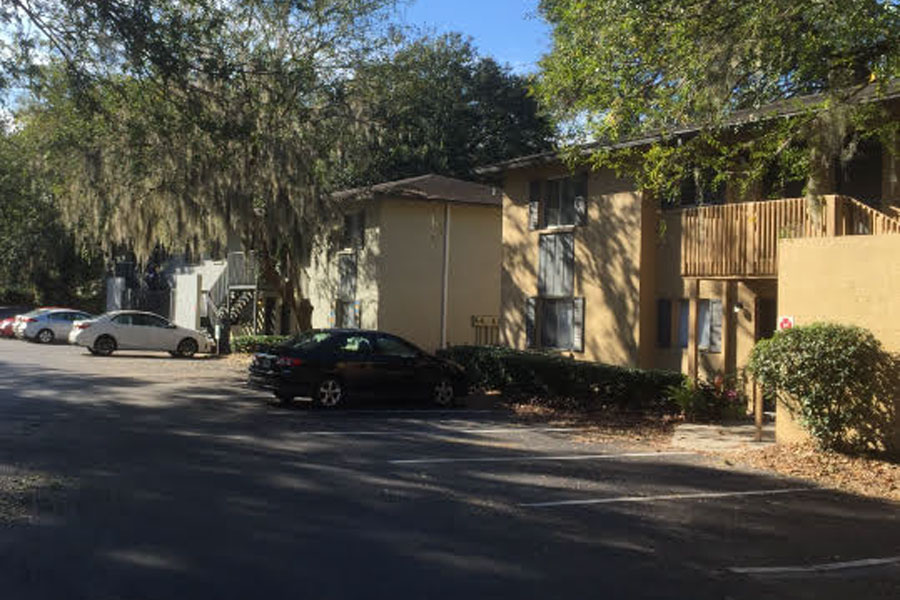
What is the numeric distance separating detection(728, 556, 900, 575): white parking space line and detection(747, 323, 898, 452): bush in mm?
4671

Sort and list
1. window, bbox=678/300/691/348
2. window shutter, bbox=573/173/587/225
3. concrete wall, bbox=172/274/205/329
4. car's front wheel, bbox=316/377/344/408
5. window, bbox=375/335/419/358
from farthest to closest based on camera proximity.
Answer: concrete wall, bbox=172/274/205/329
window shutter, bbox=573/173/587/225
window, bbox=678/300/691/348
window, bbox=375/335/419/358
car's front wheel, bbox=316/377/344/408

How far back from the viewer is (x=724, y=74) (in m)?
12.8

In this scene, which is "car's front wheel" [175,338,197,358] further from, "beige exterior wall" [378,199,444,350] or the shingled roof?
the shingled roof

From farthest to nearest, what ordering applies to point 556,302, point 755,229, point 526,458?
point 556,302 < point 755,229 < point 526,458

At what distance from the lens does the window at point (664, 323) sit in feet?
63.6

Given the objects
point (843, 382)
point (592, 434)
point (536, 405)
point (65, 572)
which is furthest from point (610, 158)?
point (65, 572)

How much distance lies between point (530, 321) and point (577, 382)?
5.44 metres

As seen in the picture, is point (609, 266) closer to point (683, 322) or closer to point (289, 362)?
point (683, 322)

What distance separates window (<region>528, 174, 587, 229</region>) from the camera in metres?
21.4

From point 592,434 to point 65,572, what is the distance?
9894 millimetres

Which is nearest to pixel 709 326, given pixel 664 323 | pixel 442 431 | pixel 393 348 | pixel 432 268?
pixel 664 323

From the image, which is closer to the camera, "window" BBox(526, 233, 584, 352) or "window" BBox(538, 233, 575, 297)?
"window" BBox(526, 233, 584, 352)

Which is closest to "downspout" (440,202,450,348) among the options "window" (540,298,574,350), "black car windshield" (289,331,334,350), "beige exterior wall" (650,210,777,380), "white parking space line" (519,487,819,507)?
"window" (540,298,574,350)

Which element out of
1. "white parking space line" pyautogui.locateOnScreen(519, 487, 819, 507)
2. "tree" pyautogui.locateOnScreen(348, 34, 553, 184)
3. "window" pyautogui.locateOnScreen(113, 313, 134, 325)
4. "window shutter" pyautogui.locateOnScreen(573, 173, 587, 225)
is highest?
"tree" pyautogui.locateOnScreen(348, 34, 553, 184)
